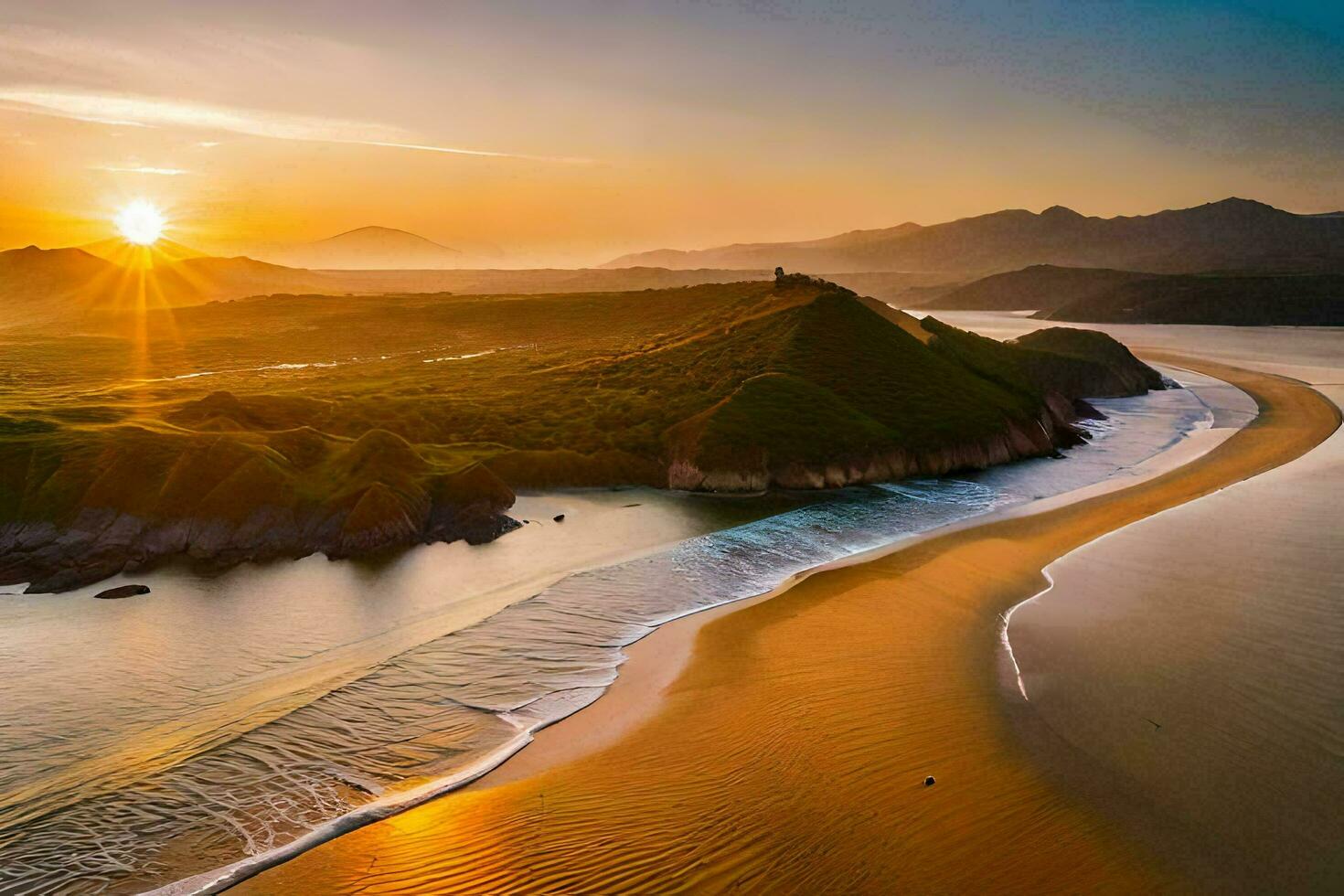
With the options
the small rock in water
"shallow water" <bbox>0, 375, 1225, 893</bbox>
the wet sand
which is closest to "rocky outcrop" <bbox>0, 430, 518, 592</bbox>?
"shallow water" <bbox>0, 375, 1225, 893</bbox>

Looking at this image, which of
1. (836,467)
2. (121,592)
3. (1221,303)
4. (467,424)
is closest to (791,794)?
(121,592)

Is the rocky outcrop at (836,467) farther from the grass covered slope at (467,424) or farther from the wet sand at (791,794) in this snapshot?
the wet sand at (791,794)

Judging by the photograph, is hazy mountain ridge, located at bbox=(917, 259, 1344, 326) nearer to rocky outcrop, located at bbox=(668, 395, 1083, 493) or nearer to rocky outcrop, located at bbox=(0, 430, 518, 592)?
rocky outcrop, located at bbox=(668, 395, 1083, 493)

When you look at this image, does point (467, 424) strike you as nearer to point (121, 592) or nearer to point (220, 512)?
point (220, 512)

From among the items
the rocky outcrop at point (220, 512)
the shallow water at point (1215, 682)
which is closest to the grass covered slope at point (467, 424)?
the rocky outcrop at point (220, 512)

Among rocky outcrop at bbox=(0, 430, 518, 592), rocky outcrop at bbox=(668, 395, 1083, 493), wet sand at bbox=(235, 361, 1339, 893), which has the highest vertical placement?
rocky outcrop at bbox=(0, 430, 518, 592)

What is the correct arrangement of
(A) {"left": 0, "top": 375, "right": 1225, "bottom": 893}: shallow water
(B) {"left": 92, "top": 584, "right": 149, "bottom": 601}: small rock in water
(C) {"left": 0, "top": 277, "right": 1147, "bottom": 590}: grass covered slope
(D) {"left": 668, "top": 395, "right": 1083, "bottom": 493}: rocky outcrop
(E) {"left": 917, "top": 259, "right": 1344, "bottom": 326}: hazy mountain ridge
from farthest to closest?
(E) {"left": 917, "top": 259, "right": 1344, "bottom": 326}: hazy mountain ridge < (D) {"left": 668, "top": 395, "right": 1083, "bottom": 493}: rocky outcrop < (C) {"left": 0, "top": 277, "right": 1147, "bottom": 590}: grass covered slope < (B) {"left": 92, "top": 584, "right": 149, "bottom": 601}: small rock in water < (A) {"left": 0, "top": 375, "right": 1225, "bottom": 893}: shallow water
